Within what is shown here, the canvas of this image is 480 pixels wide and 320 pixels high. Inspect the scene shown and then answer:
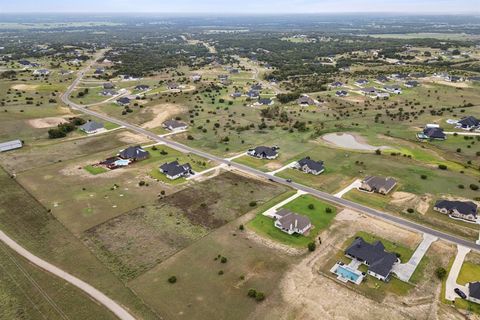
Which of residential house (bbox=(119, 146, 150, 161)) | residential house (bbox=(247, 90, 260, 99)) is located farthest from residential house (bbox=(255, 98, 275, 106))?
residential house (bbox=(119, 146, 150, 161))

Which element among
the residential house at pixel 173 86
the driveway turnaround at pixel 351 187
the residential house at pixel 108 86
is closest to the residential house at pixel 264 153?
the driveway turnaround at pixel 351 187

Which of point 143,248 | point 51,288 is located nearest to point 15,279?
point 51,288

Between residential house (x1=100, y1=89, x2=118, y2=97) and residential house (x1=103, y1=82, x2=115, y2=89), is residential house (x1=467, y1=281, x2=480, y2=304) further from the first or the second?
residential house (x1=103, y1=82, x2=115, y2=89)

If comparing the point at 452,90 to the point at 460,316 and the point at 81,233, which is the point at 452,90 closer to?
the point at 460,316

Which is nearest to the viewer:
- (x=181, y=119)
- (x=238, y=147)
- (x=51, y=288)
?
(x=51, y=288)

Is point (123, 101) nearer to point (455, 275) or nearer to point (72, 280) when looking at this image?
point (72, 280)

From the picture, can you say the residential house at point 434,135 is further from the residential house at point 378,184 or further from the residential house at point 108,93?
the residential house at point 108,93
